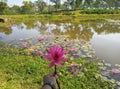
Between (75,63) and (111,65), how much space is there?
1278 millimetres

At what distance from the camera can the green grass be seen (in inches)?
218

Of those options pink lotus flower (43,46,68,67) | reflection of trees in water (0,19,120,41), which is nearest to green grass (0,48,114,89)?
pink lotus flower (43,46,68,67)

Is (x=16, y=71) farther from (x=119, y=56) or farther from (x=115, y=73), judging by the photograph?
(x=119, y=56)

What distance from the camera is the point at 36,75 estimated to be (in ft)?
20.3

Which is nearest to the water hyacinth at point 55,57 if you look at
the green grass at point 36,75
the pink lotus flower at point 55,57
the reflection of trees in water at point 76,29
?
the pink lotus flower at point 55,57

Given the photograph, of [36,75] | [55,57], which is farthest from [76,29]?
[55,57]

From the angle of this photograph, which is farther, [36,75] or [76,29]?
[76,29]

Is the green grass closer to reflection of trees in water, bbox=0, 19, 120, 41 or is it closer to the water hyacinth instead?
the water hyacinth

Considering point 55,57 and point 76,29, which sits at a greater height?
point 55,57

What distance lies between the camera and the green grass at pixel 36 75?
554 centimetres

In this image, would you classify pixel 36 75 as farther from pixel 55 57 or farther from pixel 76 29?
pixel 76 29

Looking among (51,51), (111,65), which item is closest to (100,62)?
(111,65)

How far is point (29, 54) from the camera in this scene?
8578 millimetres

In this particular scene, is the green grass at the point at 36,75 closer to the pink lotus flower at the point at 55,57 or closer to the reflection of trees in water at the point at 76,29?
the pink lotus flower at the point at 55,57
